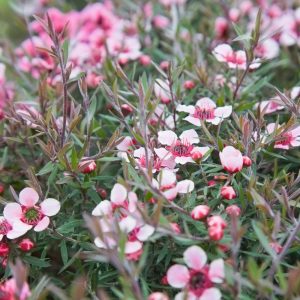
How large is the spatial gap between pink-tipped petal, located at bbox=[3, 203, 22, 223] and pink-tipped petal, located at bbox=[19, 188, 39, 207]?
0.06 ft

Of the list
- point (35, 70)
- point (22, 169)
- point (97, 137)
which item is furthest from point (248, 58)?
point (35, 70)

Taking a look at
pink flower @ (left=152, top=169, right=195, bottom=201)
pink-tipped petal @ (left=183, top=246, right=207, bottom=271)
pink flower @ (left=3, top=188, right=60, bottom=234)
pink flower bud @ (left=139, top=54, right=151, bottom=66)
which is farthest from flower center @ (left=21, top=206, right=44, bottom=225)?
pink flower bud @ (left=139, top=54, right=151, bottom=66)

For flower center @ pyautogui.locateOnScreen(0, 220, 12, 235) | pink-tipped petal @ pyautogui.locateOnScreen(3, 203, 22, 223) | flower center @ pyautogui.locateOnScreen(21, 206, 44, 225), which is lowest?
flower center @ pyautogui.locateOnScreen(0, 220, 12, 235)

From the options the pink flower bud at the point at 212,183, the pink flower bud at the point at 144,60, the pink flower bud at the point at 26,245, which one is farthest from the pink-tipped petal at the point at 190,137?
the pink flower bud at the point at 144,60

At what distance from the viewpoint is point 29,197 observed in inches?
53.2

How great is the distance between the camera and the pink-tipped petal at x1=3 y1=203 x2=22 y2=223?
4.35ft

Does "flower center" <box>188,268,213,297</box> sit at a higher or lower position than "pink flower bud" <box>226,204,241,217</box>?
lower

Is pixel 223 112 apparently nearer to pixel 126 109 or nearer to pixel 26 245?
pixel 126 109

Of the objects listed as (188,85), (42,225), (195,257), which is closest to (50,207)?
(42,225)

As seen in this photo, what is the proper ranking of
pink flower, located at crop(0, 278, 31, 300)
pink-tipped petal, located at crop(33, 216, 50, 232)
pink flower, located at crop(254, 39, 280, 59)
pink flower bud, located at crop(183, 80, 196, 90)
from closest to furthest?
pink flower, located at crop(0, 278, 31, 300), pink-tipped petal, located at crop(33, 216, 50, 232), pink flower bud, located at crop(183, 80, 196, 90), pink flower, located at crop(254, 39, 280, 59)

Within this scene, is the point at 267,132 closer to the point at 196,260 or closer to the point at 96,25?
the point at 196,260

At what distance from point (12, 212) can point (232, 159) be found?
1.79 ft

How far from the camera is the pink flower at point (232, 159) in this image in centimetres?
126

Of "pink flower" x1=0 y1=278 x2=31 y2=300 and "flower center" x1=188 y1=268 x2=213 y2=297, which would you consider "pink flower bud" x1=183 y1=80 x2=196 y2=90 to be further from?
"pink flower" x1=0 y1=278 x2=31 y2=300
